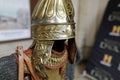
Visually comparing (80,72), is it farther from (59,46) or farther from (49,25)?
(49,25)

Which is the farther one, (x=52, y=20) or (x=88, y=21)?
(x=88, y=21)

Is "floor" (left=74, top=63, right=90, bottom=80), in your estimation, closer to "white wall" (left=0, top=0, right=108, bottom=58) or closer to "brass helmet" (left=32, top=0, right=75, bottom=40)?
"white wall" (left=0, top=0, right=108, bottom=58)

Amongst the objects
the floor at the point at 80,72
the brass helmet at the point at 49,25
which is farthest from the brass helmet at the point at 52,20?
the floor at the point at 80,72

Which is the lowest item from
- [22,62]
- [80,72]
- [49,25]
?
[80,72]

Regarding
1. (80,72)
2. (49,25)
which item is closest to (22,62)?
(49,25)

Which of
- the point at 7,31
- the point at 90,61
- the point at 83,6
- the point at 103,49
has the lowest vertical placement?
the point at 90,61

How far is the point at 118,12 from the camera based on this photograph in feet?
6.27

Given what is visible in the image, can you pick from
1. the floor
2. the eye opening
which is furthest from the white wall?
the eye opening

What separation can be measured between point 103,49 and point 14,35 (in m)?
1.27

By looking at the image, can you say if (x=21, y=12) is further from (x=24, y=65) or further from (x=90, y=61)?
(x=90, y=61)

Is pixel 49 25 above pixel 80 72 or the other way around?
above

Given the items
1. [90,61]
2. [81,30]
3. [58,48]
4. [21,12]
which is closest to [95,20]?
[81,30]

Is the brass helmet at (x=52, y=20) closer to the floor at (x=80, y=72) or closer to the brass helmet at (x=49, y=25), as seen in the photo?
the brass helmet at (x=49, y=25)

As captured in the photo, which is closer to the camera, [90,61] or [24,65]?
[24,65]
